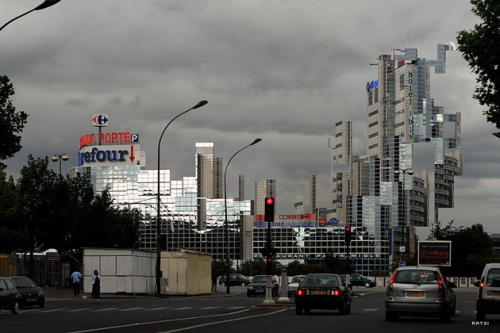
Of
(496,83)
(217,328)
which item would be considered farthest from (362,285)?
(217,328)

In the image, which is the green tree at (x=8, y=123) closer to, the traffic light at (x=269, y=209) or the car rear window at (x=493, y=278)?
the traffic light at (x=269, y=209)

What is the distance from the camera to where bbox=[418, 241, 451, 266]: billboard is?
80938 millimetres

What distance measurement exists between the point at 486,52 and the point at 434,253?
165 ft

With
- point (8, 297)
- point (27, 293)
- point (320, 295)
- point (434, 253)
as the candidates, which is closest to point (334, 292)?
point (320, 295)

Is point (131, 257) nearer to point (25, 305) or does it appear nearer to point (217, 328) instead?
point (25, 305)

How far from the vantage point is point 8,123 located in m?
42.2

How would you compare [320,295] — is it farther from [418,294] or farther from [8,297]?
[8,297]

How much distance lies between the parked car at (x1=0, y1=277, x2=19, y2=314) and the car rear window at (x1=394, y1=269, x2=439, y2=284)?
15054 mm

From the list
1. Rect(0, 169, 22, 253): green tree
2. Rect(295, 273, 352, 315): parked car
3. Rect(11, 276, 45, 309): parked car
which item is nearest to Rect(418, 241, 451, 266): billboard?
Rect(0, 169, 22, 253): green tree

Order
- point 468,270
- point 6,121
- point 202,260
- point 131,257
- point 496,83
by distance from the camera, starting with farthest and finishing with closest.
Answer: point 468,270 → point 202,260 → point 131,257 → point 6,121 → point 496,83

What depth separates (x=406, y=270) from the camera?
28.7m

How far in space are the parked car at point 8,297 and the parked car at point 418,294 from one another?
14779 millimetres

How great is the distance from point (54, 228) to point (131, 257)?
1861 cm

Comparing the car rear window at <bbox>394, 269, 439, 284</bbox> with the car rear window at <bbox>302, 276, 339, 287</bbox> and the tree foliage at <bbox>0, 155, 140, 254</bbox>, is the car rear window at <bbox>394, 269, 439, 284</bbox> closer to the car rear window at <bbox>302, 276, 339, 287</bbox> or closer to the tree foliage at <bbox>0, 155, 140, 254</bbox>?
the car rear window at <bbox>302, 276, 339, 287</bbox>
